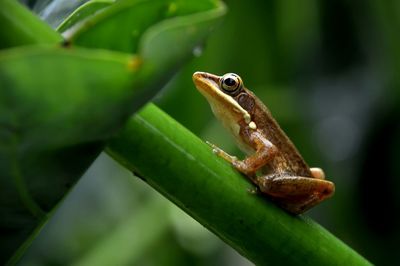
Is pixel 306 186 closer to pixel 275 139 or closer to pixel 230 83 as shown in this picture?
pixel 275 139

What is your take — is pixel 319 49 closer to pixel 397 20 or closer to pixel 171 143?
pixel 397 20

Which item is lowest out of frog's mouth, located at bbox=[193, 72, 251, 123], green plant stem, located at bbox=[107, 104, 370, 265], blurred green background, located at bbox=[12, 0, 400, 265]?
blurred green background, located at bbox=[12, 0, 400, 265]

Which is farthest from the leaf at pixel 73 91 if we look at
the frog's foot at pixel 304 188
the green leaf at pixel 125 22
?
the frog's foot at pixel 304 188

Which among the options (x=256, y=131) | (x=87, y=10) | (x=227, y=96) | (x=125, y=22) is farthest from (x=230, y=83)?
(x=125, y=22)

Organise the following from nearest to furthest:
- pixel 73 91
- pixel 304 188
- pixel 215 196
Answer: pixel 73 91 → pixel 215 196 → pixel 304 188

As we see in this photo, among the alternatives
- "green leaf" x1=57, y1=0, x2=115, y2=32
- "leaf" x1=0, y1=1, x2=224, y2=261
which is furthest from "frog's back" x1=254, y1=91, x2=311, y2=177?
"leaf" x1=0, y1=1, x2=224, y2=261

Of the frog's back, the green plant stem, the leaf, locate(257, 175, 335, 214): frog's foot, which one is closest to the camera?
the leaf

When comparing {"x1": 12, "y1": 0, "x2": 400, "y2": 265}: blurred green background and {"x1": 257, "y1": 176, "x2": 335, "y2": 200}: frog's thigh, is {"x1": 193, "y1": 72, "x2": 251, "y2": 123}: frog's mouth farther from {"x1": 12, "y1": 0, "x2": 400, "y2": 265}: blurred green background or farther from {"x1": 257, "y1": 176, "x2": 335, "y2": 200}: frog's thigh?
{"x1": 12, "y1": 0, "x2": 400, "y2": 265}: blurred green background
